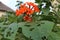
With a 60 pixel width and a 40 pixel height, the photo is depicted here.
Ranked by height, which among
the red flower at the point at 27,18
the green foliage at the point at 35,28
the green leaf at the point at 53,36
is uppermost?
the red flower at the point at 27,18

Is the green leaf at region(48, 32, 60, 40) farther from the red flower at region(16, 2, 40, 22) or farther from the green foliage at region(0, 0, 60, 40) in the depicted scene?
the red flower at region(16, 2, 40, 22)

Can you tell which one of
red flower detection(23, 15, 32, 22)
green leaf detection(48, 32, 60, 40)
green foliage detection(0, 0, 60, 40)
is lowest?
green leaf detection(48, 32, 60, 40)

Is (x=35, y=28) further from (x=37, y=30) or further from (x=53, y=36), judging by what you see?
(x=53, y=36)

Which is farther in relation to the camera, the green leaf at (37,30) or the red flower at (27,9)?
the red flower at (27,9)

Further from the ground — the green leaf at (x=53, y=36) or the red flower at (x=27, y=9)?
the red flower at (x=27, y=9)

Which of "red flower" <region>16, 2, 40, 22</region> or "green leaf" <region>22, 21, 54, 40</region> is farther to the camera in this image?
"red flower" <region>16, 2, 40, 22</region>

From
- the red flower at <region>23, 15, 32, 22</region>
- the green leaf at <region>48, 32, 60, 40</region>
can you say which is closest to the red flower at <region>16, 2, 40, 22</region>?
the red flower at <region>23, 15, 32, 22</region>

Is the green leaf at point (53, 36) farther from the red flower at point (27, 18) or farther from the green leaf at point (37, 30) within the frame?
the red flower at point (27, 18)

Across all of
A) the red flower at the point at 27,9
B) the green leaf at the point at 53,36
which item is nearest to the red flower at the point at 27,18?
the red flower at the point at 27,9

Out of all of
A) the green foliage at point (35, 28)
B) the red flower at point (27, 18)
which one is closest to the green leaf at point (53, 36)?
the green foliage at point (35, 28)

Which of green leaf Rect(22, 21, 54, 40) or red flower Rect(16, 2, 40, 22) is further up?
red flower Rect(16, 2, 40, 22)

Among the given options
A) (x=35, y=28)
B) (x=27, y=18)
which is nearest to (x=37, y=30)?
(x=35, y=28)

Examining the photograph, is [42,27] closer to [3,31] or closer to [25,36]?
[25,36]

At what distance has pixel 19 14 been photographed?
5.66 ft
